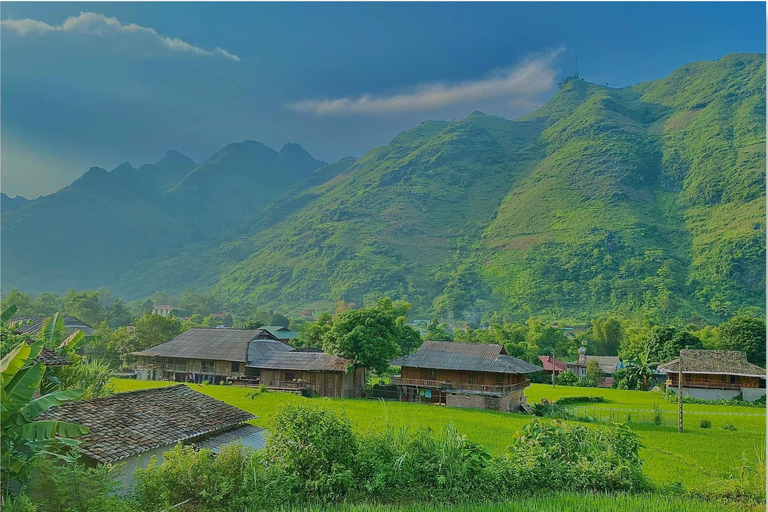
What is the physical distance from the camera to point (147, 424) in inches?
345

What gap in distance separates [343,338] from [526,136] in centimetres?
17422

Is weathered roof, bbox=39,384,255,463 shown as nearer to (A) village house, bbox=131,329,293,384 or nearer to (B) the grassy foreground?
(B) the grassy foreground

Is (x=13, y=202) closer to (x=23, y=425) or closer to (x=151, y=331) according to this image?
(x=151, y=331)

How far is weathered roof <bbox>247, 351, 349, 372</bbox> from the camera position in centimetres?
2892

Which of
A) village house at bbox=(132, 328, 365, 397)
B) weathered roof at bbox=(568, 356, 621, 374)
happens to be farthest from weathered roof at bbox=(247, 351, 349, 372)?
weathered roof at bbox=(568, 356, 621, 374)

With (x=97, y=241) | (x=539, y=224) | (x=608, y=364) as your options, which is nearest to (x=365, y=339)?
(x=608, y=364)

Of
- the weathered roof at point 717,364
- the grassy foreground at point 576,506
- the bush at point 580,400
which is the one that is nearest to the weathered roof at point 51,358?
the grassy foreground at point 576,506

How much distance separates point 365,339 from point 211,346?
12.7 m

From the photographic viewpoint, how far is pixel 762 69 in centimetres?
14175

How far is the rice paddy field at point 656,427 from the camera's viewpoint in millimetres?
10406

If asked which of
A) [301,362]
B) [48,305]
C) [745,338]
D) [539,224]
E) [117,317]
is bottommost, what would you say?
[301,362]

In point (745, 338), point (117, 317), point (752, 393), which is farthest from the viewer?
point (117, 317)

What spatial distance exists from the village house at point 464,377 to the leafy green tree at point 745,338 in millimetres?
22886

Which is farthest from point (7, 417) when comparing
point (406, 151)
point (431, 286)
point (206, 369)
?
point (406, 151)
